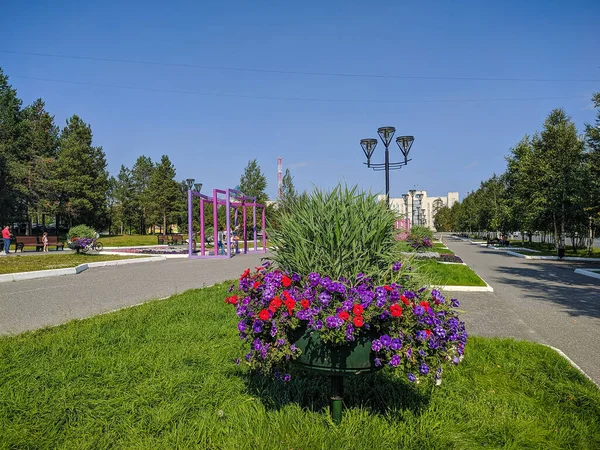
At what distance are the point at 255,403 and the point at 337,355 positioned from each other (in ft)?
3.55

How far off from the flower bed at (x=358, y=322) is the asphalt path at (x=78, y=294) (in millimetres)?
4947

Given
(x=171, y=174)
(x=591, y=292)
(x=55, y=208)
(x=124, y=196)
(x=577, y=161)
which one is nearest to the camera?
(x=591, y=292)

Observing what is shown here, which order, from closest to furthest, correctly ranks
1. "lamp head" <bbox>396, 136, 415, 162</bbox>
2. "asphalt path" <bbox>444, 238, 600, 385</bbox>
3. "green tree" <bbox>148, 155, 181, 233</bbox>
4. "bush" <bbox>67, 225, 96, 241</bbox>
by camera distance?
"asphalt path" <bbox>444, 238, 600, 385</bbox> < "lamp head" <bbox>396, 136, 415, 162</bbox> < "bush" <bbox>67, 225, 96, 241</bbox> < "green tree" <bbox>148, 155, 181, 233</bbox>

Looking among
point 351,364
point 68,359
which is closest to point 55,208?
point 68,359

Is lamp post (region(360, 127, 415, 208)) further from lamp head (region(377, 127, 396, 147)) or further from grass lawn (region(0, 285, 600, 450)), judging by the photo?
grass lawn (region(0, 285, 600, 450))

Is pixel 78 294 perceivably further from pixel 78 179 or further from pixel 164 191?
pixel 164 191

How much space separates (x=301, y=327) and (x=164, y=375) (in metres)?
1.86

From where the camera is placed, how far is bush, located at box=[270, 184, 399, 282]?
113 inches

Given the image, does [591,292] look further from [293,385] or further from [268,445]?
[268,445]

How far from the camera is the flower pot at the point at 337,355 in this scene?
2461 millimetres

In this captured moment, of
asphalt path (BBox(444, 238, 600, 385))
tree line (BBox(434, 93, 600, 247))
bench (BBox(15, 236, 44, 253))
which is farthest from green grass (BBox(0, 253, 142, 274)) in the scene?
tree line (BBox(434, 93, 600, 247))

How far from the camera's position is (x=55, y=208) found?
42.9 meters

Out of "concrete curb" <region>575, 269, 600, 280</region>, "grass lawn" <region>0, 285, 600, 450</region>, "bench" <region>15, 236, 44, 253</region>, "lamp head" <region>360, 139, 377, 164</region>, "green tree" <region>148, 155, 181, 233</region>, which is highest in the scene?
"green tree" <region>148, 155, 181, 233</region>

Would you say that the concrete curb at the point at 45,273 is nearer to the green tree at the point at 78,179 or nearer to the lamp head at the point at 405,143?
the lamp head at the point at 405,143
